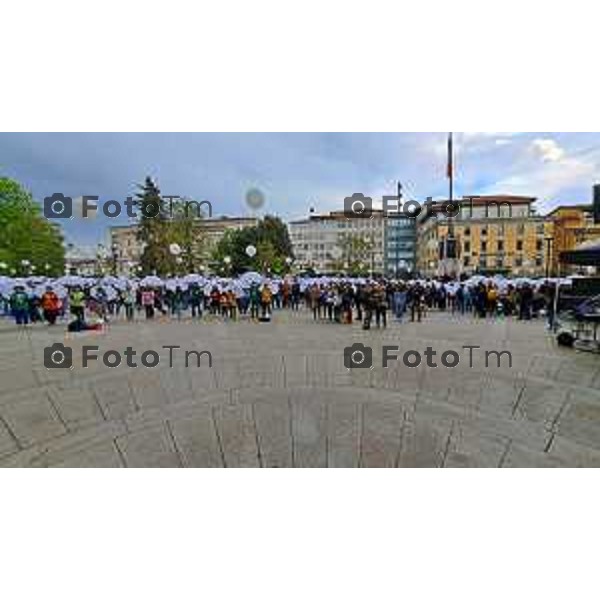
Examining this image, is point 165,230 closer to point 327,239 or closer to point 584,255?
point 584,255

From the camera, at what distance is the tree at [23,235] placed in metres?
35.7

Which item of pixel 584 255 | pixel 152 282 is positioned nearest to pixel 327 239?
pixel 152 282

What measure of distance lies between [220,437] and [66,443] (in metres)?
1.61

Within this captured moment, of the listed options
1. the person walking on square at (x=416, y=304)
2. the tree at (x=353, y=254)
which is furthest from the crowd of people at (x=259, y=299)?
the tree at (x=353, y=254)

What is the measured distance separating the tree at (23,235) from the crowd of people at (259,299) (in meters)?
19.0

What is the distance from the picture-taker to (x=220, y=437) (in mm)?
4895

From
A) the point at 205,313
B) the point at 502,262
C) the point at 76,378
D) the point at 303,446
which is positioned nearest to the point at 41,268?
the point at 205,313

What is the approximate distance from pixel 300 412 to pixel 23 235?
145 ft

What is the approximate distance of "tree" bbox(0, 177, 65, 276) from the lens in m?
35.7

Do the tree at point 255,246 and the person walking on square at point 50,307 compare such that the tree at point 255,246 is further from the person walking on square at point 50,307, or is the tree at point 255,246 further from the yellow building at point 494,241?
the person walking on square at point 50,307

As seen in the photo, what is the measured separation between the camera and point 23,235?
135 ft

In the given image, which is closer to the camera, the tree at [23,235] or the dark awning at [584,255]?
the dark awning at [584,255]
